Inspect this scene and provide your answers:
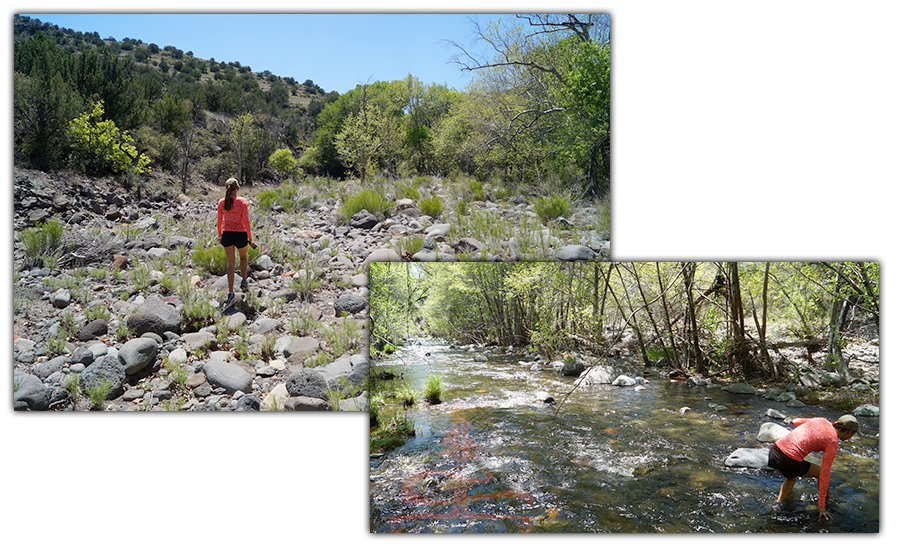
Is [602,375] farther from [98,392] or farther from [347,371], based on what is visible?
[98,392]

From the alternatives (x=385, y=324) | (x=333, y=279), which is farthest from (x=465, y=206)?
(x=385, y=324)

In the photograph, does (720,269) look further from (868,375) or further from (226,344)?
(226,344)

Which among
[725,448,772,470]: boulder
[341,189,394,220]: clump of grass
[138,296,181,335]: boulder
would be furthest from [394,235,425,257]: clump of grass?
[725,448,772,470]: boulder

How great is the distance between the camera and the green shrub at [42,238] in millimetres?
4730

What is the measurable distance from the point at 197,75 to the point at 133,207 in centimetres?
173

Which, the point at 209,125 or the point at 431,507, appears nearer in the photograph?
the point at 431,507

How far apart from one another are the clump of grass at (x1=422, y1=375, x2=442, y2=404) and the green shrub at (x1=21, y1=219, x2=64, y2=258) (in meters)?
3.95

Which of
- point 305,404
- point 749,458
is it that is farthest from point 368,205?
point 749,458

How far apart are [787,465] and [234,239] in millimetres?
4922

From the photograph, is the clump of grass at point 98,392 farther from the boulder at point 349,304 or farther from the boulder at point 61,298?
the boulder at point 349,304

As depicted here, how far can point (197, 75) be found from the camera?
5844 millimetres

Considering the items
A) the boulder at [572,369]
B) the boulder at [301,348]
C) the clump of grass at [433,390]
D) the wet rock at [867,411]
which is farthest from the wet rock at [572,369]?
the boulder at [301,348]

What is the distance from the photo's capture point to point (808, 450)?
331 cm

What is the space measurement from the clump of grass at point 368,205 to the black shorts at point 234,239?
1.39 meters
